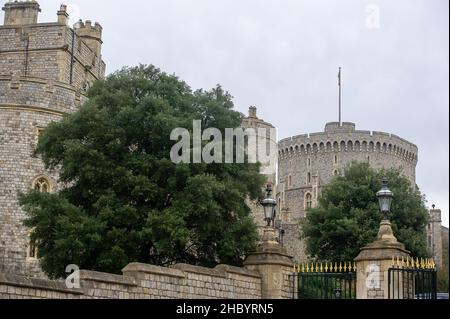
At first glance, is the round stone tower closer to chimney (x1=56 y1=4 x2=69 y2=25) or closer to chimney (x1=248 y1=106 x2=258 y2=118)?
chimney (x1=248 y1=106 x2=258 y2=118)

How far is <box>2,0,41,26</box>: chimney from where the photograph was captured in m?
42.7

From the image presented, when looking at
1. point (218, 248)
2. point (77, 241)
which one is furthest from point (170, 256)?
point (77, 241)

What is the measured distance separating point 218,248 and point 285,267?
2.79 metres

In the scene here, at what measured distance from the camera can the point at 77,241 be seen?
22.9 metres

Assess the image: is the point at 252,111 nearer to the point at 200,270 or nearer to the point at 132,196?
the point at 132,196

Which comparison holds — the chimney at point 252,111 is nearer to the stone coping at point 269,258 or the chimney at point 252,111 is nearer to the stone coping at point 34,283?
the stone coping at point 269,258

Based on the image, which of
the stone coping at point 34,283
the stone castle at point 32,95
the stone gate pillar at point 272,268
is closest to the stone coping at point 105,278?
the stone coping at point 34,283

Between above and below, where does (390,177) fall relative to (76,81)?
below

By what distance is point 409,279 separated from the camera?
66.1 ft

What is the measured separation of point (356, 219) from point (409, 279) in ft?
60.8

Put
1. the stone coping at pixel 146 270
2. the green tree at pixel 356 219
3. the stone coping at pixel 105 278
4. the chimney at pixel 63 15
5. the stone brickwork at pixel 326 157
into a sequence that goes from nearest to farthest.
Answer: the stone coping at pixel 105 278
the stone coping at pixel 146 270
the green tree at pixel 356 219
the chimney at pixel 63 15
the stone brickwork at pixel 326 157

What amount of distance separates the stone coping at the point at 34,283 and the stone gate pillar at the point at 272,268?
6597 millimetres

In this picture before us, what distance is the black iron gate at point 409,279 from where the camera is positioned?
63.3 ft

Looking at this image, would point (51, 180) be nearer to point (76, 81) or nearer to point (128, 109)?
point (128, 109)
